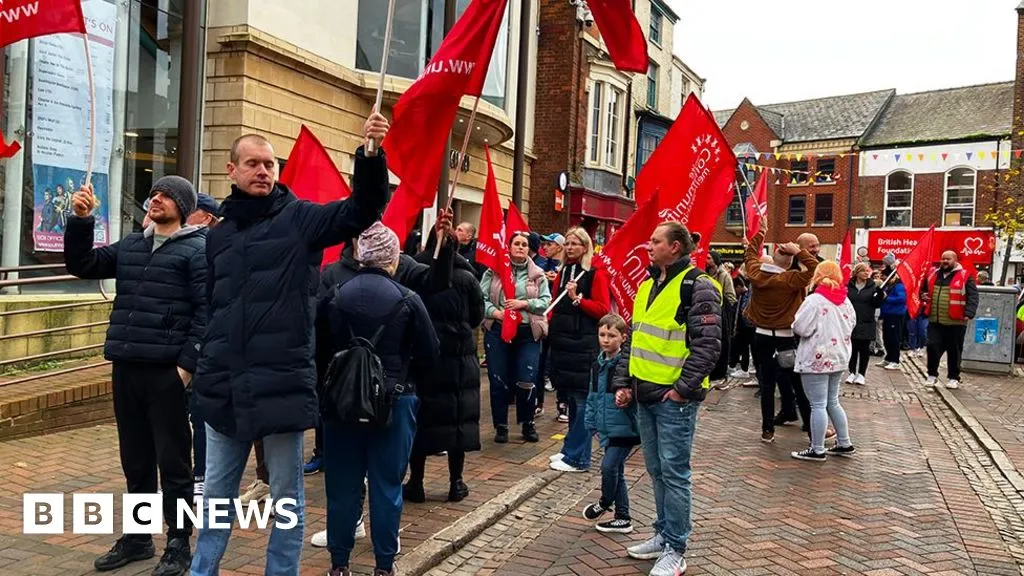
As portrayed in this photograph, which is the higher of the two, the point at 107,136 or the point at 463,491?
the point at 107,136

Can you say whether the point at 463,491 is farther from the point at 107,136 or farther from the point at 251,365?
the point at 107,136

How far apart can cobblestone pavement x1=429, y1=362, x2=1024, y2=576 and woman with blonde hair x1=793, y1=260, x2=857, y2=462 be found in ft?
1.55

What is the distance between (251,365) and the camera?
338 centimetres

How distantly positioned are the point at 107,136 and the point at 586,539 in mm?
7645

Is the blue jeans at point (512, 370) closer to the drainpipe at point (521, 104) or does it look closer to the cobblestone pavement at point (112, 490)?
the cobblestone pavement at point (112, 490)

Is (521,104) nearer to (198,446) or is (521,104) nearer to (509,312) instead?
(509,312)

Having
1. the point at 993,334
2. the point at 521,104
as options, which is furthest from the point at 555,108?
the point at 993,334

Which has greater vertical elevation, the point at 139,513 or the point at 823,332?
the point at 823,332

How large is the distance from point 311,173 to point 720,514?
14.6 ft

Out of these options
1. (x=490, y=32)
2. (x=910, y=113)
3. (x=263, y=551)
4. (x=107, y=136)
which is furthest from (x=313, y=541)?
(x=910, y=113)

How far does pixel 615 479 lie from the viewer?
17.3 feet

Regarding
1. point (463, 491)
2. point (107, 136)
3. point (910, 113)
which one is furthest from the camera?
point (910, 113)

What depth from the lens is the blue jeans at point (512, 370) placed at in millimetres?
7676

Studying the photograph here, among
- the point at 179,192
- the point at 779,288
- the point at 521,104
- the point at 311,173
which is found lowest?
the point at 779,288
